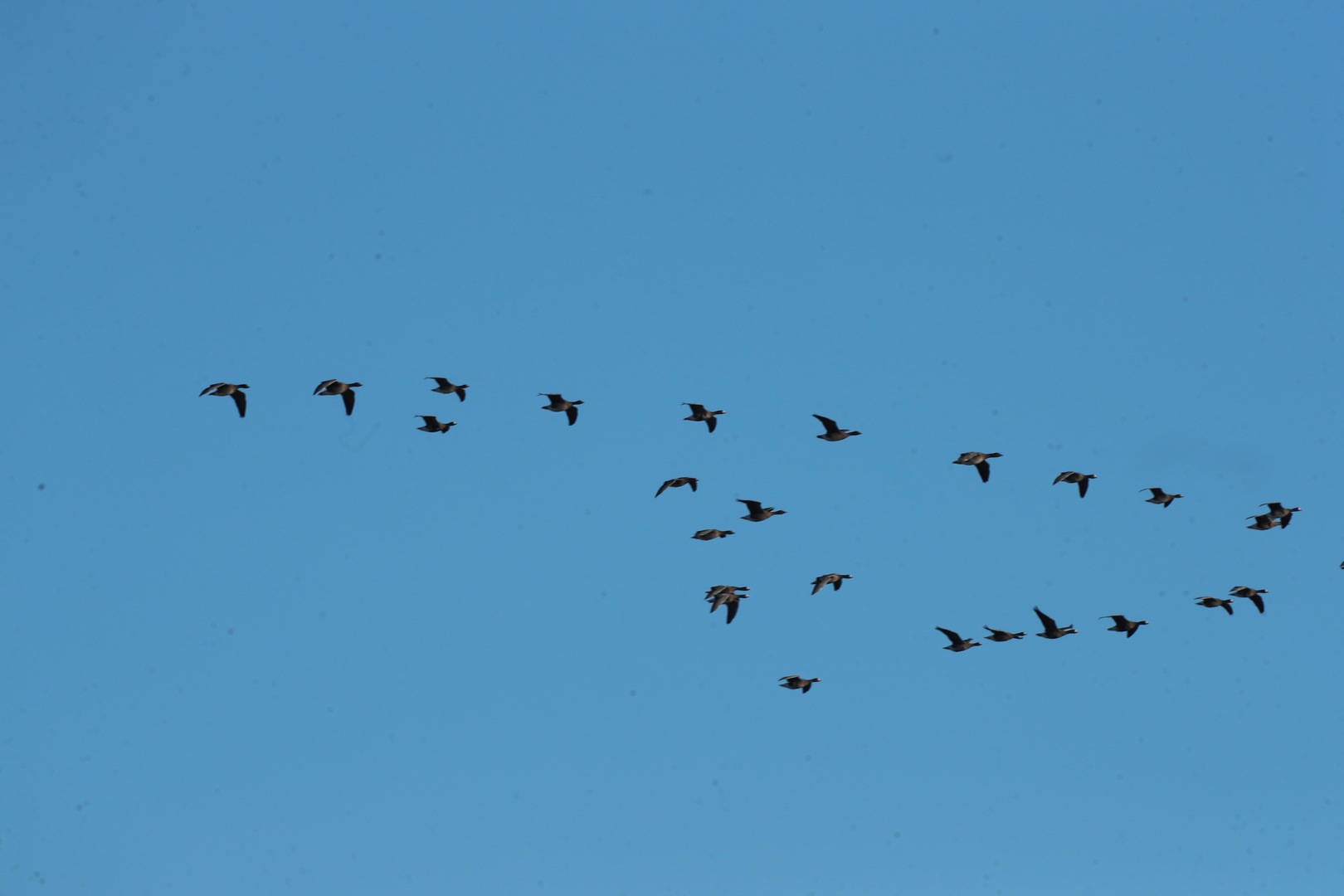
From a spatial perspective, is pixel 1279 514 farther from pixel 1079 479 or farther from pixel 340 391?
pixel 340 391

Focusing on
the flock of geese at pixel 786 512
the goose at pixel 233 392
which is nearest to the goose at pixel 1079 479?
the flock of geese at pixel 786 512

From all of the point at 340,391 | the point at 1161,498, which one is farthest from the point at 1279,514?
the point at 340,391

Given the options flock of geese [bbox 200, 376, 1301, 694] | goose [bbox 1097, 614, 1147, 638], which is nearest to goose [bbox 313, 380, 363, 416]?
flock of geese [bbox 200, 376, 1301, 694]

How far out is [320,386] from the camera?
64.0 metres

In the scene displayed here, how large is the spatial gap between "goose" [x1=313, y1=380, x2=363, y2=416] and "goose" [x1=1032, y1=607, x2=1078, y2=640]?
885 inches

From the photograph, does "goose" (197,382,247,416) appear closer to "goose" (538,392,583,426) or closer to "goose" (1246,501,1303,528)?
"goose" (538,392,583,426)

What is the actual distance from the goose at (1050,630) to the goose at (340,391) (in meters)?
22.5

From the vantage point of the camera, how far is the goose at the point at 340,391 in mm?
63938

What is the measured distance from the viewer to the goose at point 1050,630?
64.0 metres

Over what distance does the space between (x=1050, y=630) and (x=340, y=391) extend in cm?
2390

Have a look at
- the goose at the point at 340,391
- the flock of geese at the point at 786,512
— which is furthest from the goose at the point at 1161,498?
the goose at the point at 340,391

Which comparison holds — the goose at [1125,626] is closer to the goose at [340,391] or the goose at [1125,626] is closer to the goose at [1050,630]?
the goose at [1050,630]

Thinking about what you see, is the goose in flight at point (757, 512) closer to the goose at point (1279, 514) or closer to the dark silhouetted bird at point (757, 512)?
A: the dark silhouetted bird at point (757, 512)

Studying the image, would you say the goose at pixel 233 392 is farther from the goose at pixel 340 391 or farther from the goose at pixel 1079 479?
the goose at pixel 1079 479
